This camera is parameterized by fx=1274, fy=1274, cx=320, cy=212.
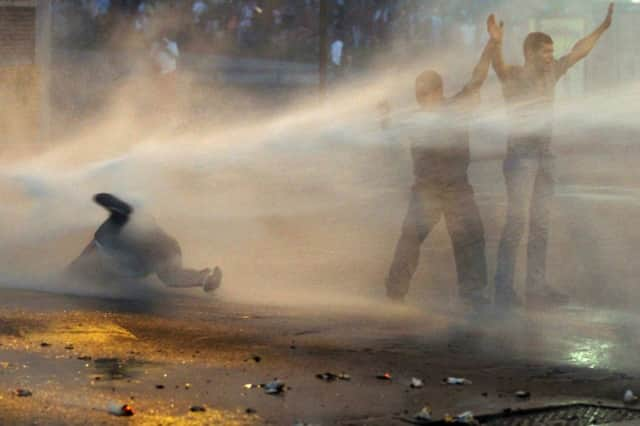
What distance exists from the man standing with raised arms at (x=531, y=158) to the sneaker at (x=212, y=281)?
6.62ft

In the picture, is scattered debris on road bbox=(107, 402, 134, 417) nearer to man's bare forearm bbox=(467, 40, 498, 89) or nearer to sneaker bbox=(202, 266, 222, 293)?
sneaker bbox=(202, 266, 222, 293)

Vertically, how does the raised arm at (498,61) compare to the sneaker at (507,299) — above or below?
above

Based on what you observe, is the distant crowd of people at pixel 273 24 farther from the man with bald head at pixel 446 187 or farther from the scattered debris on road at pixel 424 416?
the scattered debris on road at pixel 424 416

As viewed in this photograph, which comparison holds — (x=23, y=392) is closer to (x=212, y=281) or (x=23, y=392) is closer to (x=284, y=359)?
(x=284, y=359)

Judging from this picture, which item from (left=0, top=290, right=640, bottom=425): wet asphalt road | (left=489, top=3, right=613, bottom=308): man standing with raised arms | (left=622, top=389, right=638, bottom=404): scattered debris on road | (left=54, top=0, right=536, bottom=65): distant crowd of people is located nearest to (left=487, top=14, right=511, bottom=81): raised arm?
(left=489, top=3, right=613, bottom=308): man standing with raised arms

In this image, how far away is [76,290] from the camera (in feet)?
30.6

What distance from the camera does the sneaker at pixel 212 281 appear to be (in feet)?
30.3

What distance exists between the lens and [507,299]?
9109 millimetres

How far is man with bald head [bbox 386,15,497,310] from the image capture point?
8.90 meters

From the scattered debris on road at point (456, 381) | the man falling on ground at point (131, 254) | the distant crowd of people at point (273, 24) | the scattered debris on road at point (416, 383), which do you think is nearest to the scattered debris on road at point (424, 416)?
the scattered debris on road at point (416, 383)

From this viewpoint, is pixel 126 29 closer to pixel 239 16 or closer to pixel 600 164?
pixel 239 16

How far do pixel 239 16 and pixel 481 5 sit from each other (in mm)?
6479

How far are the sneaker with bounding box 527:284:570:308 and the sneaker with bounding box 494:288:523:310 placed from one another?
9 cm

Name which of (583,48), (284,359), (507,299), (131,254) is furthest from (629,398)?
(131,254)
